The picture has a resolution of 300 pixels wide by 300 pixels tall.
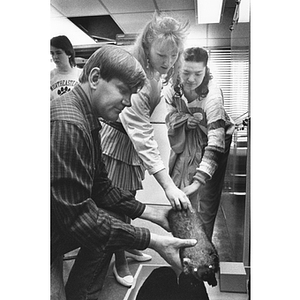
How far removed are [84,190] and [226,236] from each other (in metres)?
0.88

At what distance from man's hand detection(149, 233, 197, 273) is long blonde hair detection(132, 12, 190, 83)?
0.93 meters

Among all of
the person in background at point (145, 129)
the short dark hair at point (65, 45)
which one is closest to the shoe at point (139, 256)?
the person in background at point (145, 129)

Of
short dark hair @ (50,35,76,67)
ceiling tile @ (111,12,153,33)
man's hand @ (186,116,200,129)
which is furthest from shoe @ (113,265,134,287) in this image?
ceiling tile @ (111,12,153,33)

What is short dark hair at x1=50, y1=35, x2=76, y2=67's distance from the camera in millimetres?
2590

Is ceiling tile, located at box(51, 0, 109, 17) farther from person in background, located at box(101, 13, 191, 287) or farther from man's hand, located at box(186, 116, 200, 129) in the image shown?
man's hand, located at box(186, 116, 200, 129)

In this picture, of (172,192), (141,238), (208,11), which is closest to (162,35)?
(208,11)

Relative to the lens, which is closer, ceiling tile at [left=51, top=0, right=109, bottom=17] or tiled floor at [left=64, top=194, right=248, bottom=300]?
tiled floor at [left=64, top=194, right=248, bottom=300]

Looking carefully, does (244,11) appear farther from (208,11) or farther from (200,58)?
(200,58)

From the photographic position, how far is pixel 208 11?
2477mm

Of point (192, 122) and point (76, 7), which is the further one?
point (76, 7)

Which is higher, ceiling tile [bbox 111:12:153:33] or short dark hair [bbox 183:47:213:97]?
ceiling tile [bbox 111:12:153:33]

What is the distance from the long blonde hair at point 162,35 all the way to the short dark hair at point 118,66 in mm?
45
